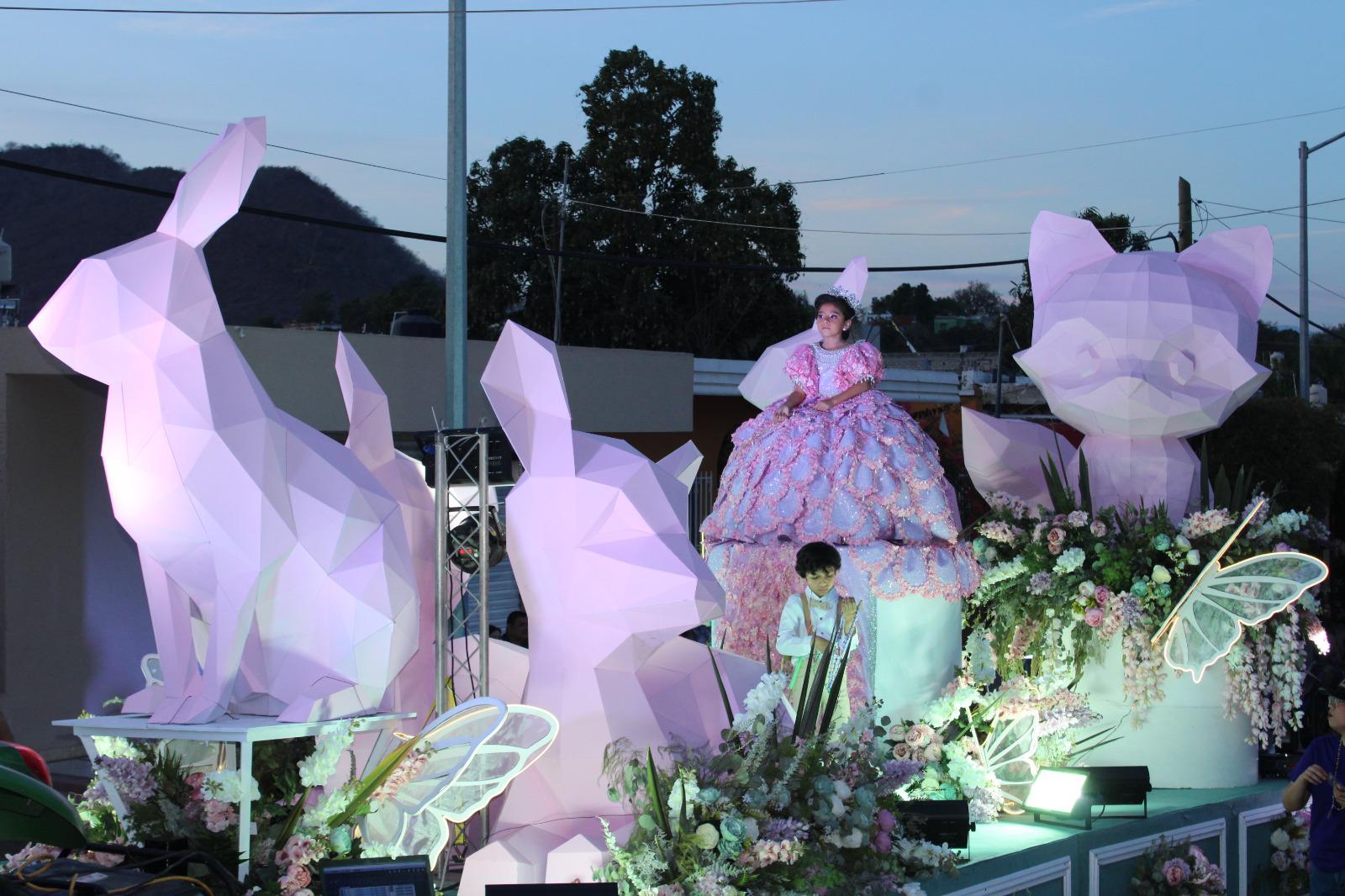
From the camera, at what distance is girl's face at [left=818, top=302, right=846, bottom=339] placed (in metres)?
7.77

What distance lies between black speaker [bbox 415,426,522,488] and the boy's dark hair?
137cm

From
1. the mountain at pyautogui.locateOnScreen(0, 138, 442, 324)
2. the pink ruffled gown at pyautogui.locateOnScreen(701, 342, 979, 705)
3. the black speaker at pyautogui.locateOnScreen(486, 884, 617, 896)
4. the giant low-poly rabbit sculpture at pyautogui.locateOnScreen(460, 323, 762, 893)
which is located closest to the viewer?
the black speaker at pyautogui.locateOnScreen(486, 884, 617, 896)

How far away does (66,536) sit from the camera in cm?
1061

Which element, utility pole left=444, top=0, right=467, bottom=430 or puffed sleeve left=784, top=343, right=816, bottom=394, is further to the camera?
utility pole left=444, top=0, right=467, bottom=430

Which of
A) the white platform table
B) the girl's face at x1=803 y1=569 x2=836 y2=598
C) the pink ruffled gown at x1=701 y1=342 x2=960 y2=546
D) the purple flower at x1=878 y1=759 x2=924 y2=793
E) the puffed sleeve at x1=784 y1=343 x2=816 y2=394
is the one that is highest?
the puffed sleeve at x1=784 y1=343 x2=816 y2=394

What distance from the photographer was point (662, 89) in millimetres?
24547

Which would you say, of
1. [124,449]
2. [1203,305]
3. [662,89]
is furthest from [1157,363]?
[662,89]

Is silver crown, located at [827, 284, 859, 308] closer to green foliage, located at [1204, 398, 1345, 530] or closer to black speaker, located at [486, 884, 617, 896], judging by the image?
black speaker, located at [486, 884, 617, 896]

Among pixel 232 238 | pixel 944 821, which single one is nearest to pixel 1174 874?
pixel 944 821

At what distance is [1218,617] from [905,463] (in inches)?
77.1

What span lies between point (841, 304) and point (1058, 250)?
1900 millimetres

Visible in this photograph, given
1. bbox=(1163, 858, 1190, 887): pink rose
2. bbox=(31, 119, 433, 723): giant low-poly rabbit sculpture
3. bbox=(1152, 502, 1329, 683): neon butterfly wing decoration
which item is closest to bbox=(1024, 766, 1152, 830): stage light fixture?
bbox=(1163, 858, 1190, 887): pink rose

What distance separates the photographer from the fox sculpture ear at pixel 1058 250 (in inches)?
350

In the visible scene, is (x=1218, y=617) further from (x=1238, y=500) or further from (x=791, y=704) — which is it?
(x=791, y=704)
